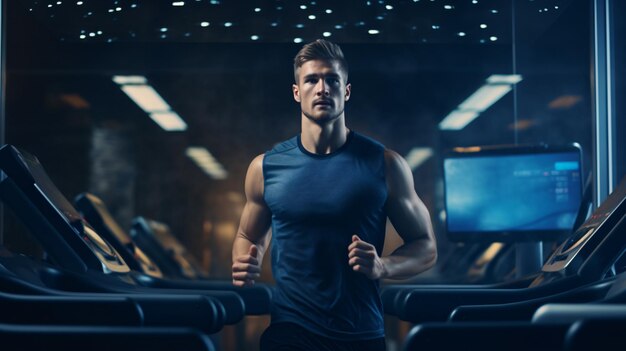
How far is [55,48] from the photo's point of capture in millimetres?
6742

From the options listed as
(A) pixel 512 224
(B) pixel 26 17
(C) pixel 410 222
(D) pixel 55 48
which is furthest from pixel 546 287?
(D) pixel 55 48

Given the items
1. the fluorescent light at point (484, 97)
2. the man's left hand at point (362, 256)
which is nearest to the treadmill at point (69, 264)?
the man's left hand at point (362, 256)

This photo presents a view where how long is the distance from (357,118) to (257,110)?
3.52 ft

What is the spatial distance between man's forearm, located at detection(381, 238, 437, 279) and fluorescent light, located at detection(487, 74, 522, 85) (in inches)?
245

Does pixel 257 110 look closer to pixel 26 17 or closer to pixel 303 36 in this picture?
pixel 303 36

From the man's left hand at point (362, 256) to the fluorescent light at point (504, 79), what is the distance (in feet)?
21.5

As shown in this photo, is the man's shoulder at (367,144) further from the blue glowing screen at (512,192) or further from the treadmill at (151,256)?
the blue glowing screen at (512,192)

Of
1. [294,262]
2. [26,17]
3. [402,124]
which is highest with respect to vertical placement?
[26,17]

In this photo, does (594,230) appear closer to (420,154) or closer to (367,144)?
(367,144)

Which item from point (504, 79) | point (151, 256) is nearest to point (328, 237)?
point (151, 256)

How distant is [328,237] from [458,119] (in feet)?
23.3

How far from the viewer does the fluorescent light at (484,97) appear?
27.6 ft

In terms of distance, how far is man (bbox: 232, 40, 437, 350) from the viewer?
1897 mm

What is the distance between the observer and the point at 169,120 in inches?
350
